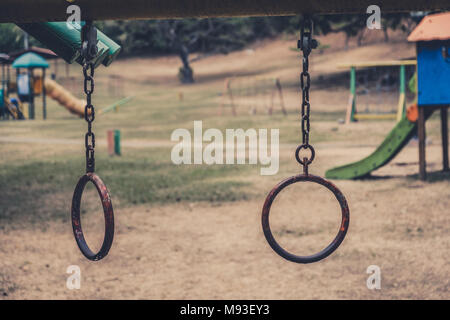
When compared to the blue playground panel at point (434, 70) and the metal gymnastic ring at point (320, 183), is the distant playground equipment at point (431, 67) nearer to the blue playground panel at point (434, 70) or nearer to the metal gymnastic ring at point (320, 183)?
the blue playground panel at point (434, 70)

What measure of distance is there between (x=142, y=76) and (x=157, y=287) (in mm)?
47315

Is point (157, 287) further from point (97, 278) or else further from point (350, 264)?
point (350, 264)

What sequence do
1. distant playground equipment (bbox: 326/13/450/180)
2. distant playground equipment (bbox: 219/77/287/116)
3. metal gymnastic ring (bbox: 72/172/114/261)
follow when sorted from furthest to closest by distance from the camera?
distant playground equipment (bbox: 219/77/287/116) < distant playground equipment (bbox: 326/13/450/180) < metal gymnastic ring (bbox: 72/172/114/261)

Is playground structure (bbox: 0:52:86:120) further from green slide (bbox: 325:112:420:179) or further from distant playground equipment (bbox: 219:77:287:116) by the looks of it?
green slide (bbox: 325:112:420:179)

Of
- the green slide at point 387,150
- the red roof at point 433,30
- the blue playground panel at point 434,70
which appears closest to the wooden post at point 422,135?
the green slide at point 387,150

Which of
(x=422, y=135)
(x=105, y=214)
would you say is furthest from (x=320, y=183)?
(x=422, y=135)

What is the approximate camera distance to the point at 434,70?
11.9 m

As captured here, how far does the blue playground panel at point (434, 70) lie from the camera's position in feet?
38.7

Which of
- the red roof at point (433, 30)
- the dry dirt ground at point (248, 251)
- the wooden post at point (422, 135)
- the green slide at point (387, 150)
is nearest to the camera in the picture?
the dry dirt ground at point (248, 251)

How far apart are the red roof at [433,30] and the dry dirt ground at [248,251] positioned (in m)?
2.71

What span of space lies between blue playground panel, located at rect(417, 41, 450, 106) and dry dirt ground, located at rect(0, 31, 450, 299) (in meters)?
1.68

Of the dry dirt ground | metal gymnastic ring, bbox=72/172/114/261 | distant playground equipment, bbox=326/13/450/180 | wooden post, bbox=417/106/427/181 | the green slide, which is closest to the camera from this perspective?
metal gymnastic ring, bbox=72/172/114/261

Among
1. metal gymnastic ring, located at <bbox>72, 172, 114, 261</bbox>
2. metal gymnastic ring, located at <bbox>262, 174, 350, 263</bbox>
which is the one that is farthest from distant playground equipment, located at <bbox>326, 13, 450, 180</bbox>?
metal gymnastic ring, located at <bbox>72, 172, 114, 261</bbox>

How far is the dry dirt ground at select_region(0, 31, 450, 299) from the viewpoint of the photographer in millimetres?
8008
